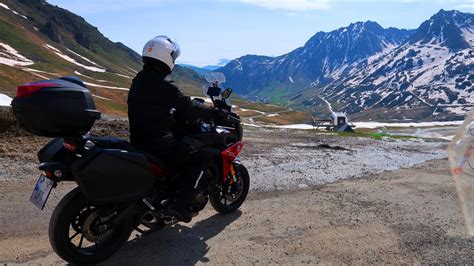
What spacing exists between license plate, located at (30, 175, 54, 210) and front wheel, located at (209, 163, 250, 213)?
11.1 ft

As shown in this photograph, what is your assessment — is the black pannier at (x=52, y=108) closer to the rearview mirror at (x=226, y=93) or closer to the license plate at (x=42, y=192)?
the license plate at (x=42, y=192)

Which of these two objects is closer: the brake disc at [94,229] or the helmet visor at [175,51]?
the brake disc at [94,229]

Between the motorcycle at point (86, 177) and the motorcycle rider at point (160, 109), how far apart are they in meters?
0.22

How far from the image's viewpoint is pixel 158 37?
703 cm

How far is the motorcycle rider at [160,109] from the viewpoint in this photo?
267 inches

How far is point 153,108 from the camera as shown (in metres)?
6.78

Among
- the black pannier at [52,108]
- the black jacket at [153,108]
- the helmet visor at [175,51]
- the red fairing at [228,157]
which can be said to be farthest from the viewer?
the red fairing at [228,157]

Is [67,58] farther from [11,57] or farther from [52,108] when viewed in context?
[52,108]

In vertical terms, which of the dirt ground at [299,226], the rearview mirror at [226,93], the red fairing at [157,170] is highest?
the rearview mirror at [226,93]

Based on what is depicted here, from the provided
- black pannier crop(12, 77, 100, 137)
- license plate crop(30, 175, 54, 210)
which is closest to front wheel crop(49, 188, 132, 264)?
license plate crop(30, 175, 54, 210)

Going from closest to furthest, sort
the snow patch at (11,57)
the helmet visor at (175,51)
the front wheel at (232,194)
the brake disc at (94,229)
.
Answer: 1. the brake disc at (94,229)
2. the helmet visor at (175,51)
3. the front wheel at (232,194)
4. the snow patch at (11,57)

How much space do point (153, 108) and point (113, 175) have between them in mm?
1205

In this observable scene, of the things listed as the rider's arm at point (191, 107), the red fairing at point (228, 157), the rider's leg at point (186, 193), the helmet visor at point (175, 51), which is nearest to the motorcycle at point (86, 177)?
the rider's leg at point (186, 193)

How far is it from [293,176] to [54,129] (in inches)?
333
